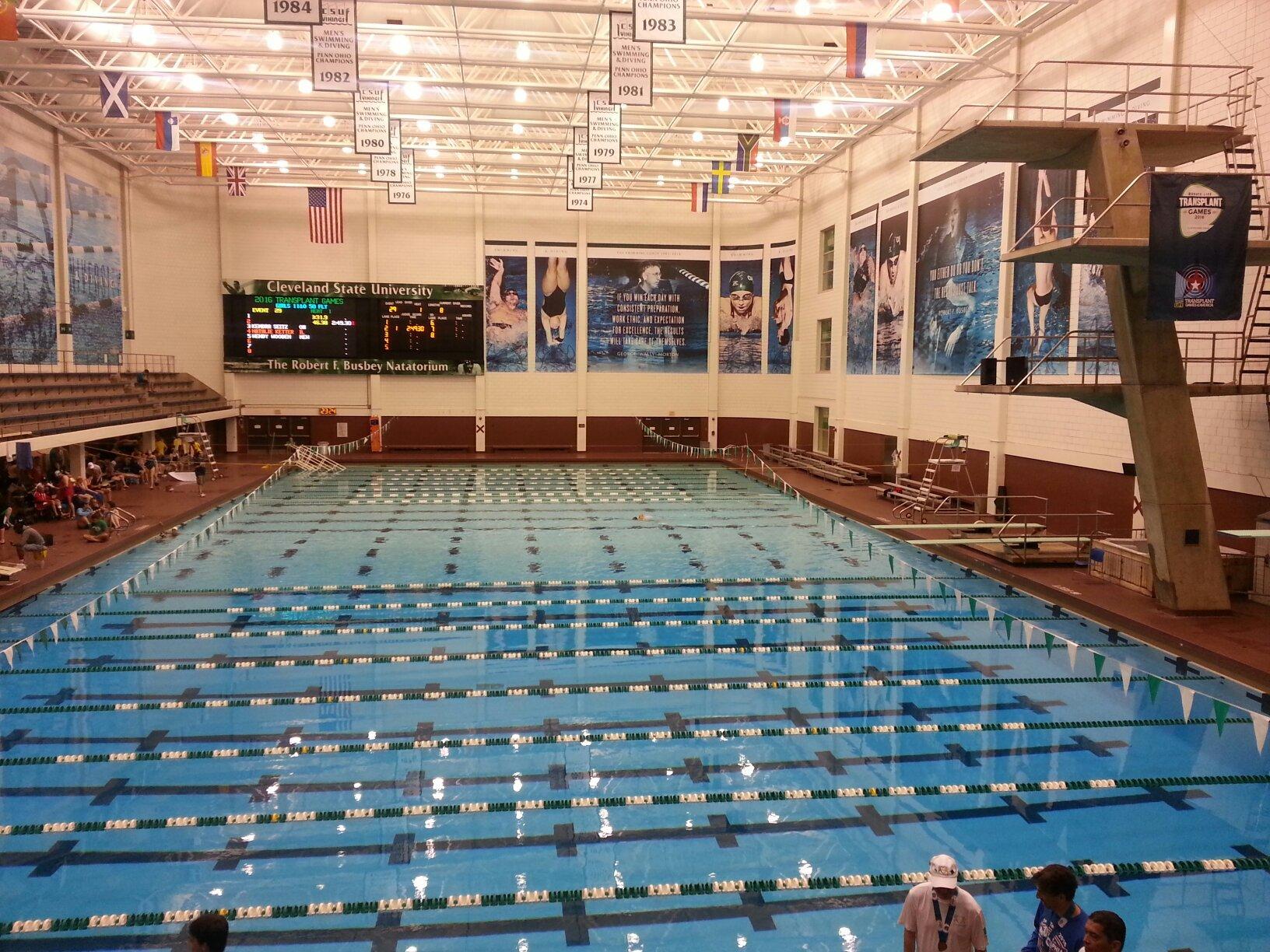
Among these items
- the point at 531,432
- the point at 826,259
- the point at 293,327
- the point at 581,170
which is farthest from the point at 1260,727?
the point at 293,327

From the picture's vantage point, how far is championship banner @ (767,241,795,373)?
1133 inches

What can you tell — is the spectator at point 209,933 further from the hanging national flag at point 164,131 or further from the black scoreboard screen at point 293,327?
the black scoreboard screen at point 293,327

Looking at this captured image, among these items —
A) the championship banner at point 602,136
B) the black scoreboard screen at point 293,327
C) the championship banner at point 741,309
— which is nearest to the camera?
the championship banner at point 602,136

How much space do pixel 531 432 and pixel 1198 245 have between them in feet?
75.0

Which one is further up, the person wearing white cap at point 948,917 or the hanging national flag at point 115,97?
the hanging national flag at point 115,97

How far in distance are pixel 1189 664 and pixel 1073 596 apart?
2145 millimetres

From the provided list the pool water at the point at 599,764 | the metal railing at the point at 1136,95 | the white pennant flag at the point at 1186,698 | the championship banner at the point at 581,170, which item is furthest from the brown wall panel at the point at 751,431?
the white pennant flag at the point at 1186,698

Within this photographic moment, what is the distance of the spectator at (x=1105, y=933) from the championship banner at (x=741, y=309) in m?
27.2

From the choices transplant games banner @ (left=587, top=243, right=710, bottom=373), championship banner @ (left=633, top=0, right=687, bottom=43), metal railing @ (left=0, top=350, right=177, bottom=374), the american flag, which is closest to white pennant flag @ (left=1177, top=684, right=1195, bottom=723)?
championship banner @ (left=633, top=0, right=687, bottom=43)

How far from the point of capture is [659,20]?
33.5ft

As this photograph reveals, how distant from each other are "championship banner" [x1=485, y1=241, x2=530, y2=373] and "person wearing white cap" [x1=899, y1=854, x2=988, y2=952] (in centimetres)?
2700

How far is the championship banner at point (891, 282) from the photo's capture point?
20.7m

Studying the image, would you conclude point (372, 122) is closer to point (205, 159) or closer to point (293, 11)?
point (293, 11)

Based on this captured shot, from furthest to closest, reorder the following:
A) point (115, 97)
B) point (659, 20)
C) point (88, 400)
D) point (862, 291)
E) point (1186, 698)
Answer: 1. point (862, 291)
2. point (88, 400)
3. point (115, 97)
4. point (659, 20)
5. point (1186, 698)
